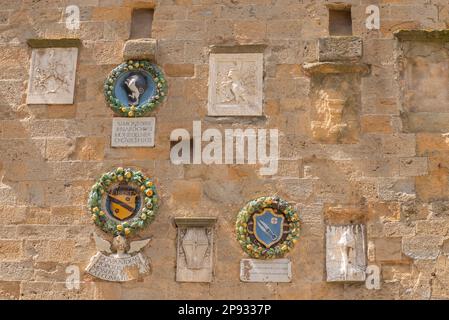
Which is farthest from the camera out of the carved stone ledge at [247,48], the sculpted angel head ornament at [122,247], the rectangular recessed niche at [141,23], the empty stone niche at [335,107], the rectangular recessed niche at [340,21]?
the rectangular recessed niche at [141,23]

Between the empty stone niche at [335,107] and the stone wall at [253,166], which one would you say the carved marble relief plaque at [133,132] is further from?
the empty stone niche at [335,107]

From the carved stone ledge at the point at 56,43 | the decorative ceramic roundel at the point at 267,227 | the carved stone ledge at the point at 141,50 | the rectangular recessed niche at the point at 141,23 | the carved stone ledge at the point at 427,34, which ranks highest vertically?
the rectangular recessed niche at the point at 141,23

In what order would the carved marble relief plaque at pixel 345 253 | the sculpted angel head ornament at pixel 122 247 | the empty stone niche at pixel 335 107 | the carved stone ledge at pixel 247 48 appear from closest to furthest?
the carved marble relief plaque at pixel 345 253, the sculpted angel head ornament at pixel 122 247, the empty stone niche at pixel 335 107, the carved stone ledge at pixel 247 48

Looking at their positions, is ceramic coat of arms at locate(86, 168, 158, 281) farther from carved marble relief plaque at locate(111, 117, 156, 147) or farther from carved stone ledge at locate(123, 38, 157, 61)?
carved stone ledge at locate(123, 38, 157, 61)

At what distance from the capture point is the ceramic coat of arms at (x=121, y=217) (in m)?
8.30

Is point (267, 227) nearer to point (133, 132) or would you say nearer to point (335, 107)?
point (335, 107)

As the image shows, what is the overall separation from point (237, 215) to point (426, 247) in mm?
1683

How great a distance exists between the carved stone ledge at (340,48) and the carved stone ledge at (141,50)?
62.0 inches

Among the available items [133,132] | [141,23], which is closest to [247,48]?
[141,23]

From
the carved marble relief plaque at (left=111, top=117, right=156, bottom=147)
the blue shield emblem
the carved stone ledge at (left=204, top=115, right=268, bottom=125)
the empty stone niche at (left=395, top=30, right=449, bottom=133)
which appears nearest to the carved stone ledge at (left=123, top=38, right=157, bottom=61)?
the carved marble relief plaque at (left=111, top=117, right=156, bottom=147)

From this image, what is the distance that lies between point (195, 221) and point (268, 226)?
0.65 m

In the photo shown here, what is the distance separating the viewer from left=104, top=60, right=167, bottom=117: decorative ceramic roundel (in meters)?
8.69

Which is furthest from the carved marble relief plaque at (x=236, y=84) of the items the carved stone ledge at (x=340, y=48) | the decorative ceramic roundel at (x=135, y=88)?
the carved stone ledge at (x=340, y=48)

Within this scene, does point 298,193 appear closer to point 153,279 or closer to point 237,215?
point 237,215
